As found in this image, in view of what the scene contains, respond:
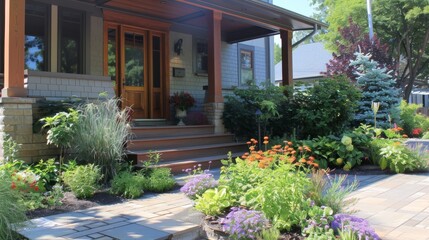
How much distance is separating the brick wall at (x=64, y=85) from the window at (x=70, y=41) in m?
1.36

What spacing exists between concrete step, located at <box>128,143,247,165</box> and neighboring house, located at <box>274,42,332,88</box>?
1566 cm

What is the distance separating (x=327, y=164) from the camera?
7.16 meters

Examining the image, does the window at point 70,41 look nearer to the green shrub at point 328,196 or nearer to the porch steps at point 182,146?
the porch steps at point 182,146

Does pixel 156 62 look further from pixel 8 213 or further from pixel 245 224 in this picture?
pixel 245 224

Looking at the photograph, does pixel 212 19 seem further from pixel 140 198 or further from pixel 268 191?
pixel 268 191

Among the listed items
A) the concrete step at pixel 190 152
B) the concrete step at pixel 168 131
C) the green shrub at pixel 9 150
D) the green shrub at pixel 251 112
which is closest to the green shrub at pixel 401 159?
the green shrub at pixel 251 112

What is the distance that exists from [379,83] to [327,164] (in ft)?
A: 20.1

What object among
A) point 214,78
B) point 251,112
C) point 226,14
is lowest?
point 251,112

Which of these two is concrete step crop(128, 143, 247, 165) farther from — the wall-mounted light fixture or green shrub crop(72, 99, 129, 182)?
the wall-mounted light fixture

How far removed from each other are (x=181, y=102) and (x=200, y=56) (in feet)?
6.78

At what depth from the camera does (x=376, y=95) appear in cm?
1198

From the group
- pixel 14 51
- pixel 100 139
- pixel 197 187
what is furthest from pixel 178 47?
pixel 197 187

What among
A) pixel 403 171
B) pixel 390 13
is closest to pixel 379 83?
pixel 403 171

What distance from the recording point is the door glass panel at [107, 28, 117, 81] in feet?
29.2
